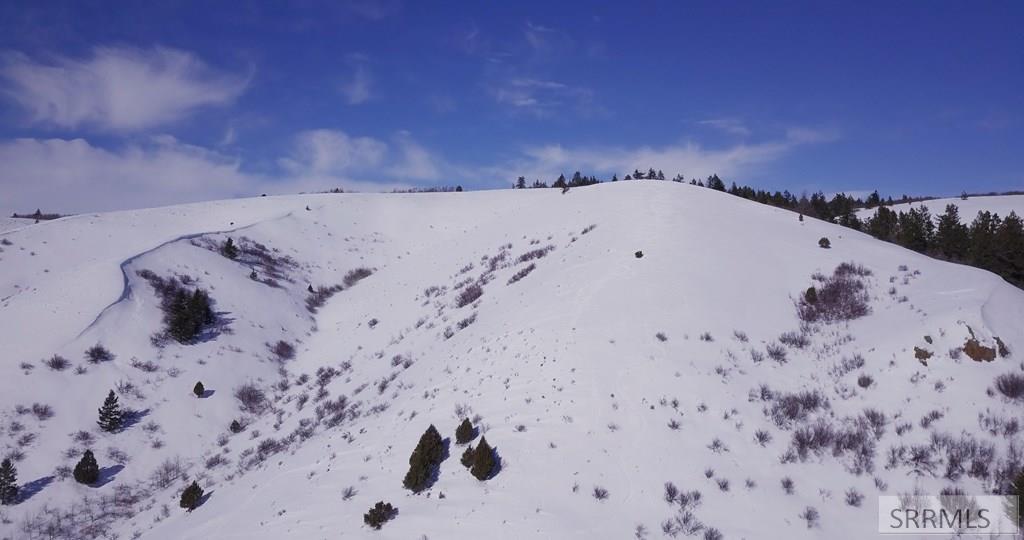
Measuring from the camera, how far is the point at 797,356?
13914mm

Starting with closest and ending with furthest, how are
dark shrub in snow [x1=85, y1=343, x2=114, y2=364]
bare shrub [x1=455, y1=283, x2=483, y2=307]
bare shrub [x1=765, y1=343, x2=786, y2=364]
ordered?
bare shrub [x1=765, y1=343, x2=786, y2=364] < dark shrub in snow [x1=85, y1=343, x2=114, y2=364] < bare shrub [x1=455, y1=283, x2=483, y2=307]

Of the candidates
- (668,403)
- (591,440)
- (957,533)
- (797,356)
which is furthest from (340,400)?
(957,533)

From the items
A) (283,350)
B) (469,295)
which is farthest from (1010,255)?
(283,350)

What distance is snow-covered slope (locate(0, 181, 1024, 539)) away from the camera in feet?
32.2

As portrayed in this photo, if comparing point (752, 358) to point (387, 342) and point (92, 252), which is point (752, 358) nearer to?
point (387, 342)

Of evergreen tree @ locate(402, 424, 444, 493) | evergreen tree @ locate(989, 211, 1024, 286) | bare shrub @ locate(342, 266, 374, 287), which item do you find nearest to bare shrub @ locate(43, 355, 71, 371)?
evergreen tree @ locate(402, 424, 444, 493)

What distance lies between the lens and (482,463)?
34.1 ft

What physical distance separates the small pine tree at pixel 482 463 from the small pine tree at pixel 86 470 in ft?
46.5

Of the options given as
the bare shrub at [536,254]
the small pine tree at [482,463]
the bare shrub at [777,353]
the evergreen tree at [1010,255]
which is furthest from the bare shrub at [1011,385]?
the evergreen tree at [1010,255]

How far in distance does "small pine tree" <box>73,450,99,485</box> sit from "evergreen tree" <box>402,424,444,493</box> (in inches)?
488

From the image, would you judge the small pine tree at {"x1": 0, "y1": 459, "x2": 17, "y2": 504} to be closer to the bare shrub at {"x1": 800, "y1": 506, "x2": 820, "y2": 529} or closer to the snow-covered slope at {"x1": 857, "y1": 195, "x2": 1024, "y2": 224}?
the bare shrub at {"x1": 800, "y1": 506, "x2": 820, "y2": 529}

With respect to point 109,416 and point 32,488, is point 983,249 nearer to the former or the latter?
point 109,416

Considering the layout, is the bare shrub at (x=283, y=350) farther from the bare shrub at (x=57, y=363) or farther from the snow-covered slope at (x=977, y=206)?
the snow-covered slope at (x=977, y=206)

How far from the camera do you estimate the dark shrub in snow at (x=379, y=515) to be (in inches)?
376
